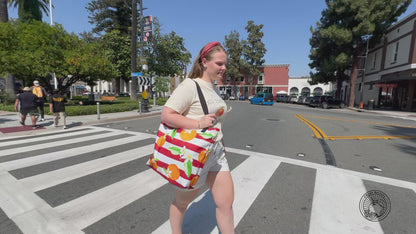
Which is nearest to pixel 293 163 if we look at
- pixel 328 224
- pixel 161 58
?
pixel 328 224

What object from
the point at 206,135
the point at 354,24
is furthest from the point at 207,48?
the point at 354,24

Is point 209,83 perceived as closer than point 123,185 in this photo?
Yes

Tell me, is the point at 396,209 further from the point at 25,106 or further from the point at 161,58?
the point at 161,58

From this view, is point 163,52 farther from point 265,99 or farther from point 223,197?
point 223,197

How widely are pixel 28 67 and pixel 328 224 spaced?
16482mm

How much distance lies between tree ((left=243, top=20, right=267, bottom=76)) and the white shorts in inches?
1939

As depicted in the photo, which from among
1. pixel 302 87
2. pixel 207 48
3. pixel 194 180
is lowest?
pixel 194 180

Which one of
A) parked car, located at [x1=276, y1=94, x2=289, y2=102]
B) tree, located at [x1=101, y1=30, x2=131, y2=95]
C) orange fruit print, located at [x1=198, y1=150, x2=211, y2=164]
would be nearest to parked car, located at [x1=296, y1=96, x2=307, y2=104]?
parked car, located at [x1=276, y1=94, x2=289, y2=102]

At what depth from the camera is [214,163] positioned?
1671 mm

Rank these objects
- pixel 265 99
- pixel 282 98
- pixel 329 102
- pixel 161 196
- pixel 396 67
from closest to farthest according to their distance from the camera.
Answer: pixel 161 196 → pixel 396 67 → pixel 329 102 → pixel 265 99 → pixel 282 98

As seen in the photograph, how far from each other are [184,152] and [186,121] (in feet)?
0.75

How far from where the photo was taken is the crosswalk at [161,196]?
2309 mm

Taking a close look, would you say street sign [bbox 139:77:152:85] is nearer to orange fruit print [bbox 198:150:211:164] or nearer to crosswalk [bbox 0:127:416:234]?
crosswalk [bbox 0:127:416:234]

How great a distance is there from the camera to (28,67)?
1212cm
